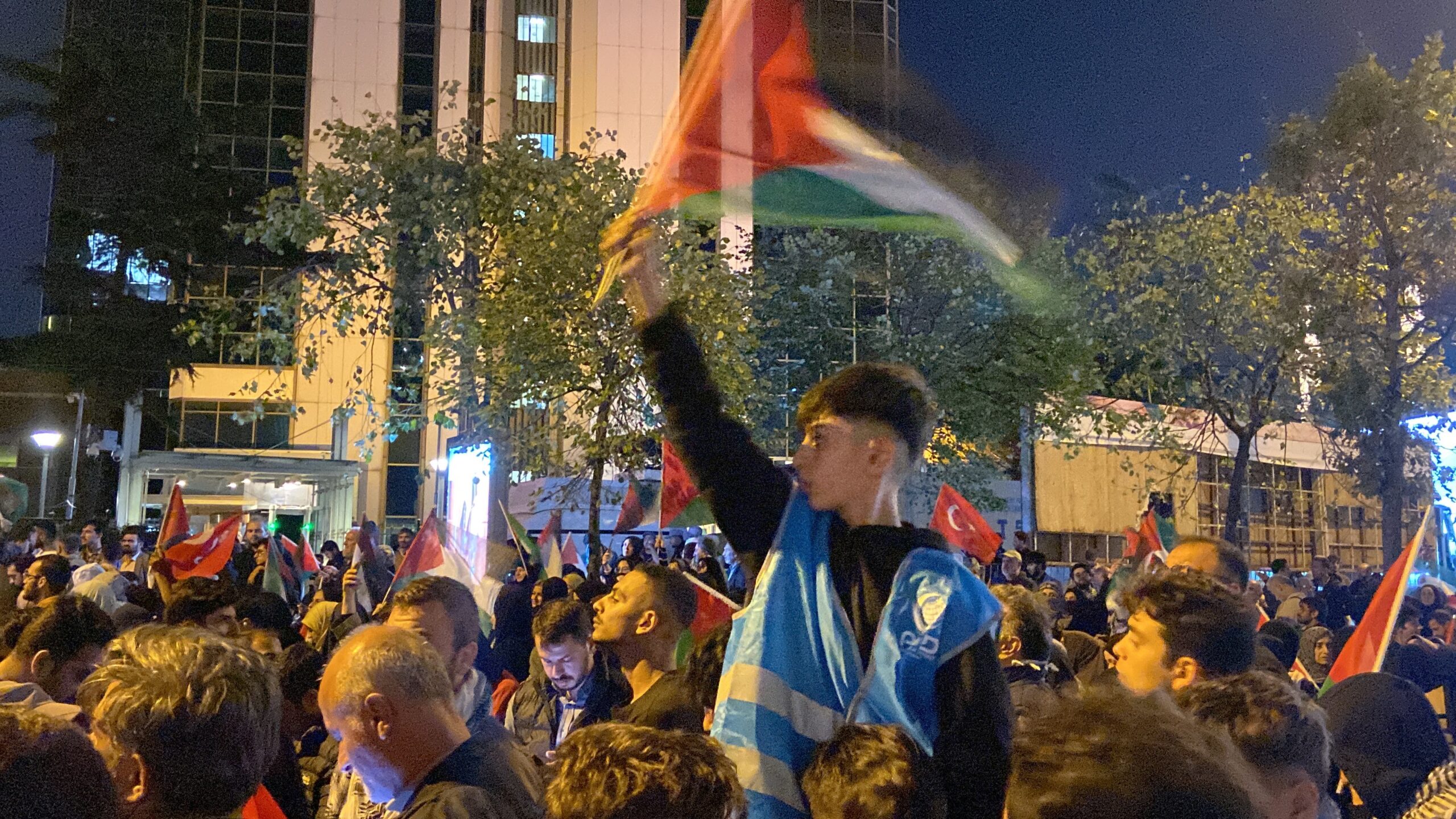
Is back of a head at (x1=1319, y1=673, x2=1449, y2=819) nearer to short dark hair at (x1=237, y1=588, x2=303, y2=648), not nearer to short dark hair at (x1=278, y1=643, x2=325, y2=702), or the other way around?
short dark hair at (x1=278, y1=643, x2=325, y2=702)

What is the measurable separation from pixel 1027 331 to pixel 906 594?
25.5 m

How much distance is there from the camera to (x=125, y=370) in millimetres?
34969

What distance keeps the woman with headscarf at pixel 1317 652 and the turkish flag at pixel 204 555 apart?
993cm

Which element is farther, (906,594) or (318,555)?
(318,555)

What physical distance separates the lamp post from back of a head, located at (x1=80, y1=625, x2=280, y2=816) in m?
31.5

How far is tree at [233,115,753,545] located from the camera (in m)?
17.0

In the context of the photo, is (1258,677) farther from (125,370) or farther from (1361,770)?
(125,370)

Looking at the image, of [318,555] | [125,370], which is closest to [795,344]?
[318,555]

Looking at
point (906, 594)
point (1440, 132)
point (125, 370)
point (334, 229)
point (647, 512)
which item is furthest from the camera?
point (125, 370)

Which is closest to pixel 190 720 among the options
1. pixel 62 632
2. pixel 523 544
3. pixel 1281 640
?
pixel 62 632

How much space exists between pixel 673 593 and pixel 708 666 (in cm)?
95

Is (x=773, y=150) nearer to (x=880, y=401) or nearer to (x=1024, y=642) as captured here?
(x=880, y=401)

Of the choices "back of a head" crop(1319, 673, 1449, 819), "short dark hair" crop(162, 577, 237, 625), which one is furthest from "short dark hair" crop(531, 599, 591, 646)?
"back of a head" crop(1319, 673, 1449, 819)

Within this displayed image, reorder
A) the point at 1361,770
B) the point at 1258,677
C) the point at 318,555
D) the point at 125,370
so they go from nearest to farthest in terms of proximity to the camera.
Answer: the point at 1258,677, the point at 1361,770, the point at 318,555, the point at 125,370
